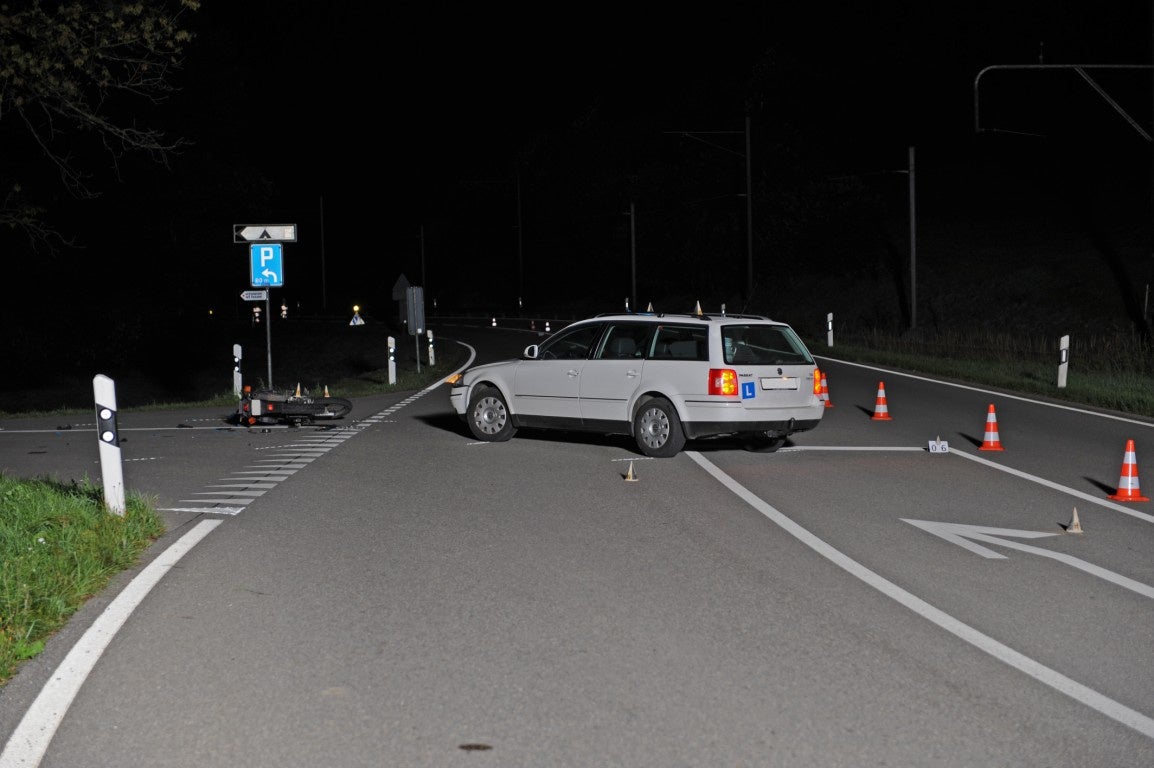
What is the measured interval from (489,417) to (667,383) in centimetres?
272

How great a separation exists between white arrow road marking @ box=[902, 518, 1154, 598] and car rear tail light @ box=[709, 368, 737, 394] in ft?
13.9

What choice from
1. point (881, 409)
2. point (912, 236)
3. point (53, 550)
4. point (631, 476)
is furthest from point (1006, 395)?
point (912, 236)

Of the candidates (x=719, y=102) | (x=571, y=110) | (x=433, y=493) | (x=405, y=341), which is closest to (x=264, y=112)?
(x=571, y=110)

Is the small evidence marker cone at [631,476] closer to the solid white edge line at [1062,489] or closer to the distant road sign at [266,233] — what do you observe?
the solid white edge line at [1062,489]

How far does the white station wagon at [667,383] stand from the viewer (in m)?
14.5

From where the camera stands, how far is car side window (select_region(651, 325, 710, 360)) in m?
14.7

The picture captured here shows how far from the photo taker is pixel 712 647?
644cm

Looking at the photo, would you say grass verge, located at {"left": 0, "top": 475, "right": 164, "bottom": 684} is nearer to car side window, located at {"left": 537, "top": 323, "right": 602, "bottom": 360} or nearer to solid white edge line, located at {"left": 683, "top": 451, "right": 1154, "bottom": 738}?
solid white edge line, located at {"left": 683, "top": 451, "right": 1154, "bottom": 738}

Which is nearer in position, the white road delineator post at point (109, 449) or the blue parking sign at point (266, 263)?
the white road delineator post at point (109, 449)

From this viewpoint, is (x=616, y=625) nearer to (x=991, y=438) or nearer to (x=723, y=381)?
(x=723, y=381)

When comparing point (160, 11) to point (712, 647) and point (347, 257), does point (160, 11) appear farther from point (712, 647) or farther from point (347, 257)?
point (347, 257)

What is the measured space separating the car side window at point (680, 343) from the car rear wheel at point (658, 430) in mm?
517

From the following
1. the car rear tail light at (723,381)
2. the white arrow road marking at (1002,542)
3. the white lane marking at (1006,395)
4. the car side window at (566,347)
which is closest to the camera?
the white arrow road marking at (1002,542)

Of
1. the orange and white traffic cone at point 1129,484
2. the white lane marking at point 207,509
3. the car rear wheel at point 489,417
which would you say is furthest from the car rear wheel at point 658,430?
the white lane marking at point 207,509
